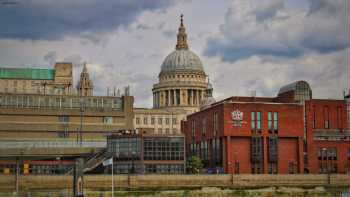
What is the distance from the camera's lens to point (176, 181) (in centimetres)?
11531

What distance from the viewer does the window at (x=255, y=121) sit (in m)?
128

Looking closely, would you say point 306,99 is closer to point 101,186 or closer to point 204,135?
point 204,135

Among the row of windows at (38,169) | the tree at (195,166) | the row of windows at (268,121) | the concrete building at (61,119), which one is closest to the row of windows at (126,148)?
the tree at (195,166)

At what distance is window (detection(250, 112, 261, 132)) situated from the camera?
419ft

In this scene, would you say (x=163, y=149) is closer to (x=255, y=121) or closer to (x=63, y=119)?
(x=255, y=121)

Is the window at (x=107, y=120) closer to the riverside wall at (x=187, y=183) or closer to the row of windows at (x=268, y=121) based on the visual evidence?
the row of windows at (x=268, y=121)

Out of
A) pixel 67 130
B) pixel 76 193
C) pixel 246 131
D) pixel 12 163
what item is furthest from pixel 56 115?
pixel 76 193

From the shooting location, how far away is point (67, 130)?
153375mm

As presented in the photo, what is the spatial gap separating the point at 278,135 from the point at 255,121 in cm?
511

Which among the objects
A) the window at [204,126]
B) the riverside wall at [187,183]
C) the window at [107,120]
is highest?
the window at [107,120]

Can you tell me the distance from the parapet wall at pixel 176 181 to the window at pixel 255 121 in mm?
10666

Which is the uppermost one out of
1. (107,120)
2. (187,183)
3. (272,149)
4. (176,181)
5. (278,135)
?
(107,120)

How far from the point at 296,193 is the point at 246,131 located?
18429 millimetres

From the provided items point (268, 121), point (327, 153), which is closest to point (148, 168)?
point (268, 121)
